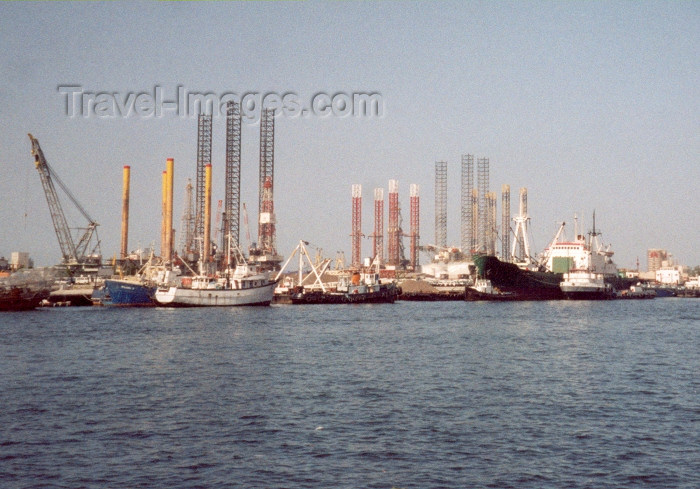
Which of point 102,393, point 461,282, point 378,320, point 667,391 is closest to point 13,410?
point 102,393

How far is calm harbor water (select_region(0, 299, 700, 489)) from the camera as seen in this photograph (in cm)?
1731

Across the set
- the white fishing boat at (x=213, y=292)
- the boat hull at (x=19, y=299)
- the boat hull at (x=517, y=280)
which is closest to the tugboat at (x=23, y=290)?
the boat hull at (x=19, y=299)

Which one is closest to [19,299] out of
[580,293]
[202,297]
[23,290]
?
[23,290]

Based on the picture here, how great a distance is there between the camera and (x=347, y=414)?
2347cm

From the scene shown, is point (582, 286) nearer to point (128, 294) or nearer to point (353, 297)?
point (353, 297)

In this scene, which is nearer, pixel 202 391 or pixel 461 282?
pixel 202 391

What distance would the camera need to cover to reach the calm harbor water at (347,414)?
682 inches

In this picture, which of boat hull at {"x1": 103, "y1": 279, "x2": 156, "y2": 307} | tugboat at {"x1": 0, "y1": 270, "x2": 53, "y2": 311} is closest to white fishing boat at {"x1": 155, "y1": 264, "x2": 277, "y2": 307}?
boat hull at {"x1": 103, "y1": 279, "x2": 156, "y2": 307}

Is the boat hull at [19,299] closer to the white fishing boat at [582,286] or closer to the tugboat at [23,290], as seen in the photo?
the tugboat at [23,290]

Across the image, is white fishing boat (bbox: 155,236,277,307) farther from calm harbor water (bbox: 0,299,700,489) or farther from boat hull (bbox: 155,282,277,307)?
calm harbor water (bbox: 0,299,700,489)

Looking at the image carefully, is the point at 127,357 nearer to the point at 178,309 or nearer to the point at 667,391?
the point at 667,391

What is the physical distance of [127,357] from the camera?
38.6 metres

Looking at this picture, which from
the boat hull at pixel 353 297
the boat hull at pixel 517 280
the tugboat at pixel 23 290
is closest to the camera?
the tugboat at pixel 23 290

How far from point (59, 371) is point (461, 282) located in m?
122
